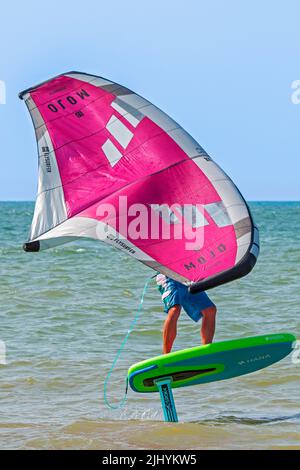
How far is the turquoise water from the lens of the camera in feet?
19.8

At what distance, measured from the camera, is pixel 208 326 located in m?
6.42

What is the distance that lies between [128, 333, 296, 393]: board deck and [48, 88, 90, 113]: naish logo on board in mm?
2043

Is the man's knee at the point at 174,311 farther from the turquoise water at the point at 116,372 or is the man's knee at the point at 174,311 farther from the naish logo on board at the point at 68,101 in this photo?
the naish logo on board at the point at 68,101

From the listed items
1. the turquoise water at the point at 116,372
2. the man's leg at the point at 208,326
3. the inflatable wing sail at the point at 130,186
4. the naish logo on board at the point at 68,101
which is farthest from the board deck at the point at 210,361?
the naish logo on board at the point at 68,101

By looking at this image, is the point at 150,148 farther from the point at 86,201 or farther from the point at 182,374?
the point at 182,374

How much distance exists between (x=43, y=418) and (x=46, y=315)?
14.6ft

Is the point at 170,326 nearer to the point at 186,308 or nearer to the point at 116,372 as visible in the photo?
the point at 186,308

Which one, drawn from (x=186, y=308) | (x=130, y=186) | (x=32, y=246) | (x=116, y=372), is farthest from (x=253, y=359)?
(x=116, y=372)

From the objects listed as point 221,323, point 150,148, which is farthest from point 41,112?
point 221,323

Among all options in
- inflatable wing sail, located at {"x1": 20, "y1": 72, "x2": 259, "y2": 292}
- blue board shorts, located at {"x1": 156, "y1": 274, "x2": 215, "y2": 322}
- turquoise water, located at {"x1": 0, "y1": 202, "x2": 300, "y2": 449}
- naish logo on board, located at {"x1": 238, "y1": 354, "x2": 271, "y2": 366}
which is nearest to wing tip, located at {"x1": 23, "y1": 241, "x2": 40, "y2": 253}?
inflatable wing sail, located at {"x1": 20, "y1": 72, "x2": 259, "y2": 292}

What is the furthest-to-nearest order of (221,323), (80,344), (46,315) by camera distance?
(46,315) < (221,323) < (80,344)

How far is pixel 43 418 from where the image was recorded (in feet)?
21.7

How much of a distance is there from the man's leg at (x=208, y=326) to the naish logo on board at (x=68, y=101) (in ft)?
6.14

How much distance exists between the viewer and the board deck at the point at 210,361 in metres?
6.15
